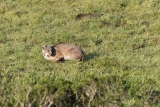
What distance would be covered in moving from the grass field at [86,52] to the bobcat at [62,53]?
0.13 meters

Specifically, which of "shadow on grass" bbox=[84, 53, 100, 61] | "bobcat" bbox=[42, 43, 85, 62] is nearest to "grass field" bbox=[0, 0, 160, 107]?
"shadow on grass" bbox=[84, 53, 100, 61]

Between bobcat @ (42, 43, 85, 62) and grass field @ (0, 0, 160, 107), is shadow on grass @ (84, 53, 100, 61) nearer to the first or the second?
grass field @ (0, 0, 160, 107)

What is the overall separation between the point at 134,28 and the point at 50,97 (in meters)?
6.75

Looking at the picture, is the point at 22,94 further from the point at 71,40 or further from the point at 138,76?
the point at 71,40

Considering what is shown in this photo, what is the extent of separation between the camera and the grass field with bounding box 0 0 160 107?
5.48 m

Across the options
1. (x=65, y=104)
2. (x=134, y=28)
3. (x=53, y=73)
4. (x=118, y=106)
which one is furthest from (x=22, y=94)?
(x=134, y=28)

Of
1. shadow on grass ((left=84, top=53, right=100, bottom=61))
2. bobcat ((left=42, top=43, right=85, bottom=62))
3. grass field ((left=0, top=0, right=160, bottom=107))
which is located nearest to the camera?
grass field ((left=0, top=0, right=160, bottom=107))

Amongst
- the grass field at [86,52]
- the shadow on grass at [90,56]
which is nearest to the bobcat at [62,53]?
the grass field at [86,52]

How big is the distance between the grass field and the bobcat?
125mm

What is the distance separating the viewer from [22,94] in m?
5.25

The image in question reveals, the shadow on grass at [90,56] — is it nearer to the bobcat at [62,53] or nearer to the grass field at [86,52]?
the grass field at [86,52]

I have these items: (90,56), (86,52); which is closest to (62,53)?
(90,56)

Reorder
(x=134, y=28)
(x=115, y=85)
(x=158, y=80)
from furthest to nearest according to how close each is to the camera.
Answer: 1. (x=134, y=28)
2. (x=158, y=80)
3. (x=115, y=85)

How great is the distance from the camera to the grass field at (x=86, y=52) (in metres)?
5.48
